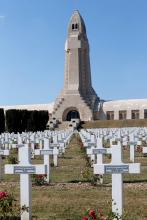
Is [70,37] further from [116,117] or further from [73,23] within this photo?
[116,117]

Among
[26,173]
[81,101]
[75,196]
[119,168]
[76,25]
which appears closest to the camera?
[119,168]

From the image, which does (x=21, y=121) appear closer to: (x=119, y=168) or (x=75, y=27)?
(x=75, y=27)

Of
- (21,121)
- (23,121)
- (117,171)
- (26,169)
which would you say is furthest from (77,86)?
(117,171)

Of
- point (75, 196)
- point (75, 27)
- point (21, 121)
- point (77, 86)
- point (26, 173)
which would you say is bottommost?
point (75, 196)

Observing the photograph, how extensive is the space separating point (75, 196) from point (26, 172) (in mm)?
2285

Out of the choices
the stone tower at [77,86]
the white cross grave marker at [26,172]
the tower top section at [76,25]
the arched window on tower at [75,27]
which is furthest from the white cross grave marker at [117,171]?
the arched window on tower at [75,27]

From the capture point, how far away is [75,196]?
9469mm

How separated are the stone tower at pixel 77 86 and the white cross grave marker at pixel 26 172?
74.3 metres

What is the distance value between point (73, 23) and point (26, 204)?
3280 inches

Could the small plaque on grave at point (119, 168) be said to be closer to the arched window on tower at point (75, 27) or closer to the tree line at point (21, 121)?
the tree line at point (21, 121)

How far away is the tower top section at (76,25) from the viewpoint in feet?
287

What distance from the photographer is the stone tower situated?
8331 cm

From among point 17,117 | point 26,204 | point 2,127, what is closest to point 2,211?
point 26,204

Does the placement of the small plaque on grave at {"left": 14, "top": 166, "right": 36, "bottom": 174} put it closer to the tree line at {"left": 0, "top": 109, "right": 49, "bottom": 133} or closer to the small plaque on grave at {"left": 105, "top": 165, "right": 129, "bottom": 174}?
the small plaque on grave at {"left": 105, "top": 165, "right": 129, "bottom": 174}
